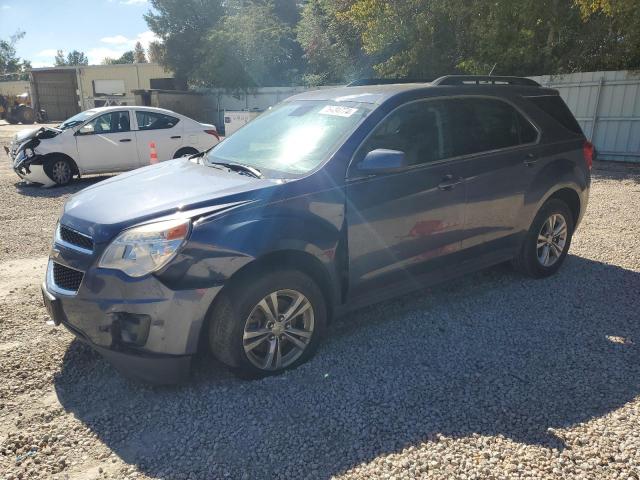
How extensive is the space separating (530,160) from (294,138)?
2.32 metres

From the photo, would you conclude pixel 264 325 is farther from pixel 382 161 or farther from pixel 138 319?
pixel 382 161

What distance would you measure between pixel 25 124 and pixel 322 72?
23.7 meters

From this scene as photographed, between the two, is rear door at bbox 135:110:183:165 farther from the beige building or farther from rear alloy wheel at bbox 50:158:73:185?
the beige building

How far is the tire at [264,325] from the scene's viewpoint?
3.08 m

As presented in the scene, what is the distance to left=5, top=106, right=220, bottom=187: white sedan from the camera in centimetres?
1056

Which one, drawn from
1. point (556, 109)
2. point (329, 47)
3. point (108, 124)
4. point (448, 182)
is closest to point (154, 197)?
point (448, 182)

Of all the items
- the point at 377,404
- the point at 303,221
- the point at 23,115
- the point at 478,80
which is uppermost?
the point at 478,80

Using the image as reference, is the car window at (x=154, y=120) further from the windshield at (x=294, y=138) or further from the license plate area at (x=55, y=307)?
the license plate area at (x=55, y=307)

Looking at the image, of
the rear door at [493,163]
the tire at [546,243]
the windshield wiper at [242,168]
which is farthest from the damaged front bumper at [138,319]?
the tire at [546,243]

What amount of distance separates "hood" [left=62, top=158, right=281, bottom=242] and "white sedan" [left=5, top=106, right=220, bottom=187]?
695 cm

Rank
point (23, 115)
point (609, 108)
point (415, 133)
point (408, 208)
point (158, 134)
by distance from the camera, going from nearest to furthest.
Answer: point (408, 208) < point (415, 133) < point (158, 134) < point (609, 108) < point (23, 115)

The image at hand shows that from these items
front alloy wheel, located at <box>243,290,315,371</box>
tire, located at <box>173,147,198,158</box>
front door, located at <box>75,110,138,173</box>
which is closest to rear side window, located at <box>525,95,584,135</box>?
front alloy wheel, located at <box>243,290,315,371</box>

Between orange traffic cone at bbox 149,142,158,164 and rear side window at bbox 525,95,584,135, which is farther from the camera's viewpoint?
orange traffic cone at bbox 149,142,158,164

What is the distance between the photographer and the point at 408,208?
3.84m
